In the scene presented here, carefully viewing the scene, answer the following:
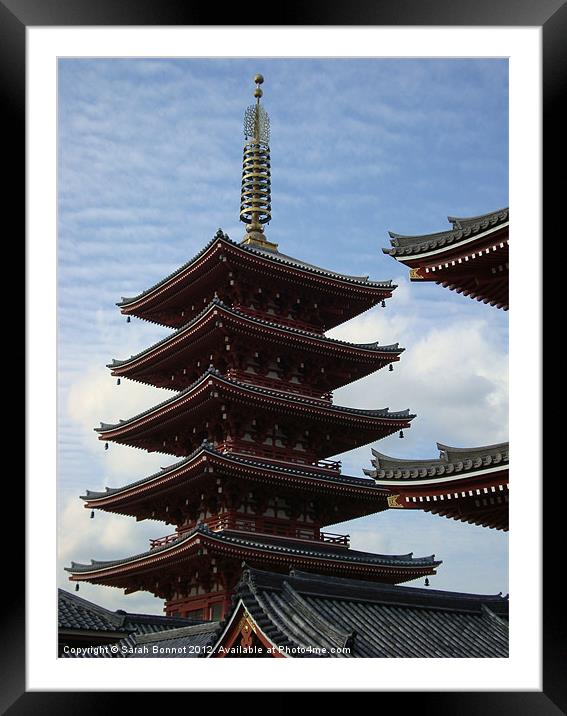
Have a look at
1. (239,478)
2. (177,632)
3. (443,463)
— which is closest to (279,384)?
(239,478)

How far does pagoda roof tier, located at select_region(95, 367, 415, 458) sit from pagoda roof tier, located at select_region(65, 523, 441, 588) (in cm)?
286

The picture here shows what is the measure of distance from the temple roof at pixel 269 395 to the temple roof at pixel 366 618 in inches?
288

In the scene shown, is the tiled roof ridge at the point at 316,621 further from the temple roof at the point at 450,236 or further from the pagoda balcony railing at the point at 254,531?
the pagoda balcony railing at the point at 254,531

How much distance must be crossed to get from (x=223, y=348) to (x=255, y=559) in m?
5.17

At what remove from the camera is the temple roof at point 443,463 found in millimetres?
11125

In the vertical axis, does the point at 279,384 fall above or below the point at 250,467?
above

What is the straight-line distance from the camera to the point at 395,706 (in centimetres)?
739

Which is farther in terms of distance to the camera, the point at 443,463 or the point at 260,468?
the point at 260,468

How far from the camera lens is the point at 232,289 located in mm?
22781

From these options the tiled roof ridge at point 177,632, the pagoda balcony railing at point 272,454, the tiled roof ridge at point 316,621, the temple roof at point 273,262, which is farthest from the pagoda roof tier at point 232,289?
the tiled roof ridge at point 316,621

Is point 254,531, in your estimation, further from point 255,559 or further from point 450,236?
point 450,236
